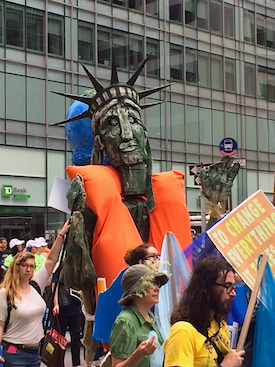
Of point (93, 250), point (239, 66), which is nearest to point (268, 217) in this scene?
point (93, 250)

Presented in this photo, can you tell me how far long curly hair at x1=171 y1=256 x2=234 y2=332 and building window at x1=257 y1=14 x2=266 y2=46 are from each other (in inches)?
1437

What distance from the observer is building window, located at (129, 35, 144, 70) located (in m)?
32.3

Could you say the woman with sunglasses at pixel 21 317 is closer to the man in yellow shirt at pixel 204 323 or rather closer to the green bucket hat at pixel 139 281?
the green bucket hat at pixel 139 281

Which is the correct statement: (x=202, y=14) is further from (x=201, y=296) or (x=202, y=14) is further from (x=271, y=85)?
(x=201, y=296)

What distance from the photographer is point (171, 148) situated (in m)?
33.4

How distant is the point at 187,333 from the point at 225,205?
15.0 feet

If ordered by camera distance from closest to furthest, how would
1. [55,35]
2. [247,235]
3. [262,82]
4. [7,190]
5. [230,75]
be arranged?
[247,235] → [7,190] → [55,35] → [230,75] → [262,82]

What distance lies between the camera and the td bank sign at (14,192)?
27438 mm

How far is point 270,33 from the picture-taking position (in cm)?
3972

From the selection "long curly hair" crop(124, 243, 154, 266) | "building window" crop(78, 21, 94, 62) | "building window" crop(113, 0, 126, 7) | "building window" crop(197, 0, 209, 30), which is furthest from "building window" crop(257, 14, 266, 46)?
"long curly hair" crop(124, 243, 154, 266)

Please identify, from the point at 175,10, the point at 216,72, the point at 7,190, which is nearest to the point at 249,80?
the point at 216,72

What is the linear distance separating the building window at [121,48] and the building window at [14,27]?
4.69 metres

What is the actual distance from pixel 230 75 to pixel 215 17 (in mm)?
3005

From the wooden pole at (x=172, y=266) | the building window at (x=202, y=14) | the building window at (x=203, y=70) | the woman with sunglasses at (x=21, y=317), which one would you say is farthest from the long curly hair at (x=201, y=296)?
the building window at (x=202, y=14)
